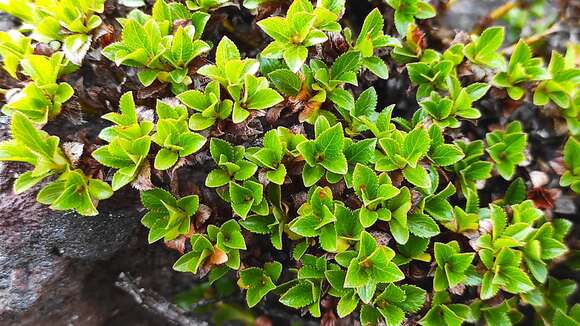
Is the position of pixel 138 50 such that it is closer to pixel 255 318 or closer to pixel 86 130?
pixel 86 130

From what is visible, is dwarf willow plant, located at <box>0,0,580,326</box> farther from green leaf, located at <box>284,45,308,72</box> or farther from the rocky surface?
the rocky surface

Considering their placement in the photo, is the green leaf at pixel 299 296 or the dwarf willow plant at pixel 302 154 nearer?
the dwarf willow plant at pixel 302 154

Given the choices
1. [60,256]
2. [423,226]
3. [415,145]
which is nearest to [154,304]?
[60,256]

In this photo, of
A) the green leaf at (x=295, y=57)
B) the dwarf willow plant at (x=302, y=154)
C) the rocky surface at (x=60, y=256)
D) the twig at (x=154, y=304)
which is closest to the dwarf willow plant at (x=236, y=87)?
the dwarf willow plant at (x=302, y=154)

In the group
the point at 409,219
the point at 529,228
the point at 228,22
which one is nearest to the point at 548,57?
the point at 529,228

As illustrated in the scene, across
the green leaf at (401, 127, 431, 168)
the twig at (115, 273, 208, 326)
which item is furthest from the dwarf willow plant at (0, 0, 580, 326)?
the twig at (115, 273, 208, 326)

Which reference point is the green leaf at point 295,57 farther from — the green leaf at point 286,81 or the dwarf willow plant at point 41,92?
the dwarf willow plant at point 41,92
